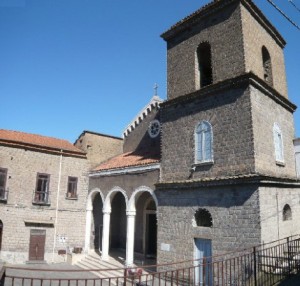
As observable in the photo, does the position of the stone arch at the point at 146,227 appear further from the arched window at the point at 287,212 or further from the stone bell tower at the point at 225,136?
the arched window at the point at 287,212

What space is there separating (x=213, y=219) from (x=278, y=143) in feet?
15.8

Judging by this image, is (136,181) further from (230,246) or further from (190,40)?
(190,40)

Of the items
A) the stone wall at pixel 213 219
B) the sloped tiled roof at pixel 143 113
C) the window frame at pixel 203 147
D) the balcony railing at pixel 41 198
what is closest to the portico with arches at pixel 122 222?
the stone wall at pixel 213 219

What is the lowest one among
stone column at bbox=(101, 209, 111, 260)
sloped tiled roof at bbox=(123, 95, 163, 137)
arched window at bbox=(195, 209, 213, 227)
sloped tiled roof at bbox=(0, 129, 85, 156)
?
stone column at bbox=(101, 209, 111, 260)

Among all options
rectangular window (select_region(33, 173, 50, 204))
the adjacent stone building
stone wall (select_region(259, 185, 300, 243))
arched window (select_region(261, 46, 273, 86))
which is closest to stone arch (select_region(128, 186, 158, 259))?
the adjacent stone building

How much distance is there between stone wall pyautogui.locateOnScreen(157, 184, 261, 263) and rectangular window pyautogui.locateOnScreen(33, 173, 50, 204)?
28.8 ft

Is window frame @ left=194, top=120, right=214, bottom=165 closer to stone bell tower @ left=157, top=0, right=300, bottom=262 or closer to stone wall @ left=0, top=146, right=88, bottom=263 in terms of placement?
stone bell tower @ left=157, top=0, right=300, bottom=262

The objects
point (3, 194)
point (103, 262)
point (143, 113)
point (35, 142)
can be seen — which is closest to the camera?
point (103, 262)

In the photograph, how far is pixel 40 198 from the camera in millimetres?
19406

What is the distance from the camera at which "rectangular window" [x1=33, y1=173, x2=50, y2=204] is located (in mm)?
19281

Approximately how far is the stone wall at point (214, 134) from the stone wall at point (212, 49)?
981 mm

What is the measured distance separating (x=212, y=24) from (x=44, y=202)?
14818 mm

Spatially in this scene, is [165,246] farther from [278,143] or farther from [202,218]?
[278,143]

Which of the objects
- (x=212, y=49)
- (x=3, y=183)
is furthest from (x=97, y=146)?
(x=212, y=49)
